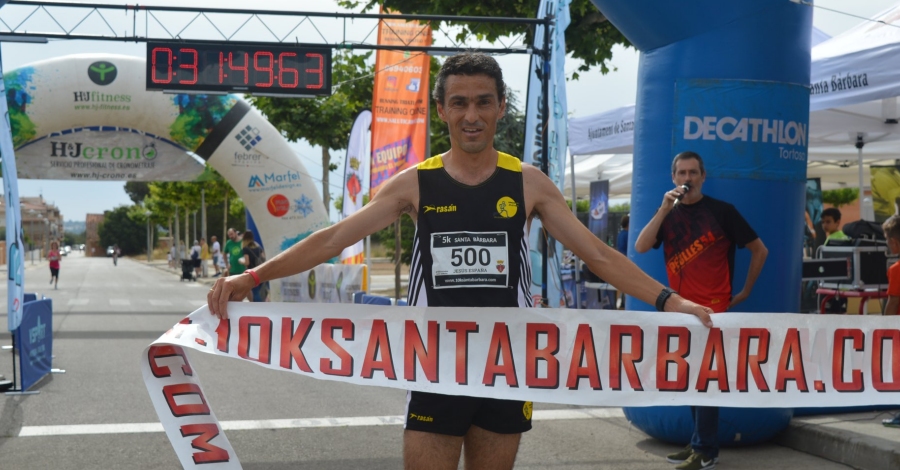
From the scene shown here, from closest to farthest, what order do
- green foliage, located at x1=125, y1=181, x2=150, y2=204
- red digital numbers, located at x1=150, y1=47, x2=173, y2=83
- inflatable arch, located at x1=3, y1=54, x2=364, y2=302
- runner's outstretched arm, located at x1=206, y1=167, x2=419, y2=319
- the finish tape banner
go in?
runner's outstretched arm, located at x1=206, y1=167, x2=419, y2=319, the finish tape banner, red digital numbers, located at x1=150, y1=47, x2=173, y2=83, inflatable arch, located at x1=3, y1=54, x2=364, y2=302, green foliage, located at x1=125, y1=181, x2=150, y2=204

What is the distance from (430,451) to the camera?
10.1ft

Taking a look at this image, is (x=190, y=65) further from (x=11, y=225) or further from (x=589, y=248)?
(x=589, y=248)

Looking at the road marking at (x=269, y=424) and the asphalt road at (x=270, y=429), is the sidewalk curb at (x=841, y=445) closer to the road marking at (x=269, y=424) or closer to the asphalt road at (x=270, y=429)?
the asphalt road at (x=270, y=429)

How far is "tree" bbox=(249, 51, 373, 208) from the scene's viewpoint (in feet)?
79.3

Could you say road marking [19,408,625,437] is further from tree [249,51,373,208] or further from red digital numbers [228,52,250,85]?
tree [249,51,373,208]

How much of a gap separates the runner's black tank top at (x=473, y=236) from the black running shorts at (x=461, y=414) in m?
0.34

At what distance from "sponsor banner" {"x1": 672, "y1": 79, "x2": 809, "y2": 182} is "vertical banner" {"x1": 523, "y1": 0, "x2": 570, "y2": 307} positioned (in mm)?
3705

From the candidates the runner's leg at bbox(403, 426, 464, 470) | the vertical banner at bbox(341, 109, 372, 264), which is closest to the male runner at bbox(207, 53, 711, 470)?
the runner's leg at bbox(403, 426, 464, 470)

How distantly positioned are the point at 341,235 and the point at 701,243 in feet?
10.4

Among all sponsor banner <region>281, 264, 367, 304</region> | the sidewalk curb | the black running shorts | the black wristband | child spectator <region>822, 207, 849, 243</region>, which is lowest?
the sidewalk curb

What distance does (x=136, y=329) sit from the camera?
16750mm

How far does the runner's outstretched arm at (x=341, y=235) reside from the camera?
3.22m

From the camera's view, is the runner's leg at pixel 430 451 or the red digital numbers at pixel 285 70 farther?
the red digital numbers at pixel 285 70

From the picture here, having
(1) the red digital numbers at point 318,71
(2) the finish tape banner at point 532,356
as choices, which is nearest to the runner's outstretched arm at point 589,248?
(2) the finish tape banner at point 532,356
